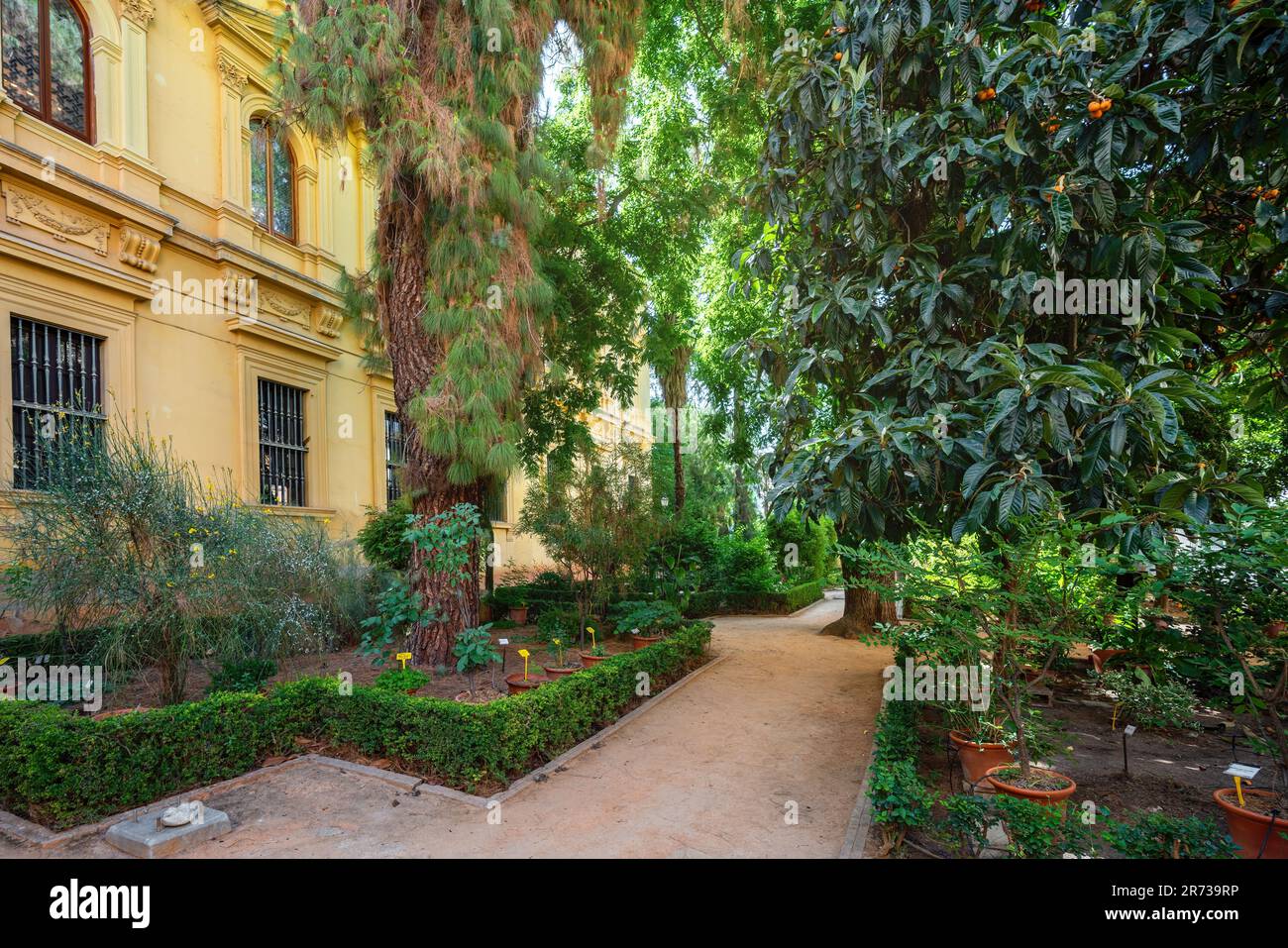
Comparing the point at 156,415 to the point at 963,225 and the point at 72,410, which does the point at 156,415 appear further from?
the point at 963,225

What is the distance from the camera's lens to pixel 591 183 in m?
12.7

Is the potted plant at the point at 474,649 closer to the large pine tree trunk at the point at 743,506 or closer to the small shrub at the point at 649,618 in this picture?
the small shrub at the point at 649,618

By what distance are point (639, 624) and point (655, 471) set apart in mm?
2936

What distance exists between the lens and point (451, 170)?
25.8 feet

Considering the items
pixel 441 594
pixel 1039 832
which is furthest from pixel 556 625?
pixel 1039 832

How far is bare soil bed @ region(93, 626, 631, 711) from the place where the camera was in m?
7.06

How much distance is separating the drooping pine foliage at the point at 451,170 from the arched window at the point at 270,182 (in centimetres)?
545

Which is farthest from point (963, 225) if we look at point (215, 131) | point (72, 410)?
point (215, 131)

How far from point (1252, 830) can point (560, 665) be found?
698 cm

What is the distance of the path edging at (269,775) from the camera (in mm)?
4520

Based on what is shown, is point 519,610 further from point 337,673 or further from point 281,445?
point 337,673

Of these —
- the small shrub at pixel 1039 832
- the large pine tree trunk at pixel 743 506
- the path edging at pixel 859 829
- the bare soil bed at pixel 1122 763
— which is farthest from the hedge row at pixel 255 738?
the large pine tree trunk at pixel 743 506

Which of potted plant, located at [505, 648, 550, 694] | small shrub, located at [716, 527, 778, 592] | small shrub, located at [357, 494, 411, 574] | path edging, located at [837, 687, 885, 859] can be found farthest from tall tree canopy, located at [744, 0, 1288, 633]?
small shrub, located at [716, 527, 778, 592]

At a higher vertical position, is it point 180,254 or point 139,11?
point 139,11
